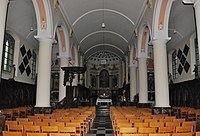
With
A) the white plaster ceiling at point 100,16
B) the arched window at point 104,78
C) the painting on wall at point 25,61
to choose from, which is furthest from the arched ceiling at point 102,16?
the arched window at point 104,78

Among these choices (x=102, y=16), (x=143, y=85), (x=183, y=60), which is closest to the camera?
(x=143, y=85)

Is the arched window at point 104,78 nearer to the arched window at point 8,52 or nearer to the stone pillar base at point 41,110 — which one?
the arched window at point 8,52

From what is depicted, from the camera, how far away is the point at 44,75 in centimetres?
1041

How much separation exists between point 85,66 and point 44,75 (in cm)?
560

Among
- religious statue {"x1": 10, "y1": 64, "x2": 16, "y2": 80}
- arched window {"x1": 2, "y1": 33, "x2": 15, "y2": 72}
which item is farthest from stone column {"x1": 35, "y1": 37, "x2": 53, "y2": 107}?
arched window {"x1": 2, "y1": 33, "x2": 15, "y2": 72}

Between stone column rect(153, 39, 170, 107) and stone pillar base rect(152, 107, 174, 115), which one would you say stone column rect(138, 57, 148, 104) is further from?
stone pillar base rect(152, 107, 174, 115)

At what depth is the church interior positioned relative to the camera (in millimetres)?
7499

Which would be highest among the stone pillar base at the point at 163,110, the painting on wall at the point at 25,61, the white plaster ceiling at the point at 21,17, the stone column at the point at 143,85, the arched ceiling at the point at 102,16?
the arched ceiling at the point at 102,16

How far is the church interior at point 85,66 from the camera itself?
7.50 metres

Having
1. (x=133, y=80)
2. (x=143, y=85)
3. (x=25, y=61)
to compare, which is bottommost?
(x=143, y=85)

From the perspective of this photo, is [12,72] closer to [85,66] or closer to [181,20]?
[85,66]

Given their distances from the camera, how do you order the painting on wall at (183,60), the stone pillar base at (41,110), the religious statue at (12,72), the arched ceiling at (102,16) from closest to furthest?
the stone pillar base at (41,110) → the arched ceiling at (102,16) → the religious statue at (12,72) → the painting on wall at (183,60)

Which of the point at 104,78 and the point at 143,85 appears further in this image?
the point at 104,78

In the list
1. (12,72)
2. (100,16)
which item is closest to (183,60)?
(100,16)
